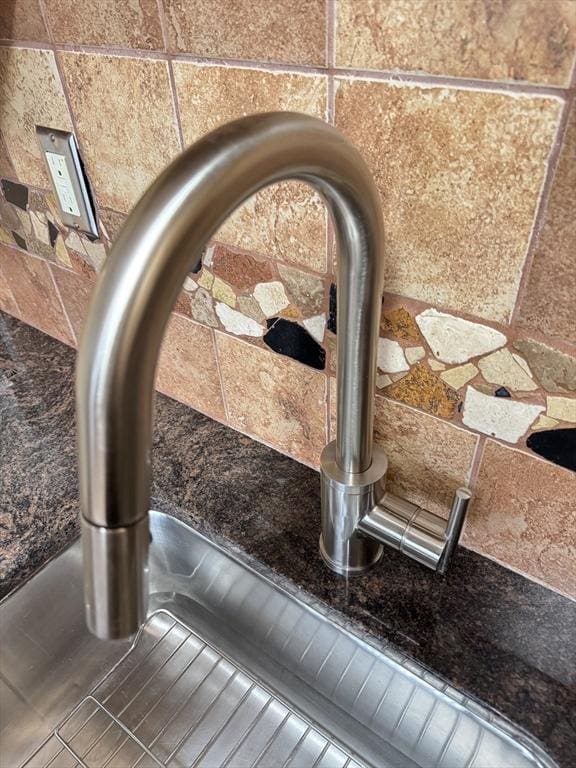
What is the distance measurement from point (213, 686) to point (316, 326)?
0.38 meters

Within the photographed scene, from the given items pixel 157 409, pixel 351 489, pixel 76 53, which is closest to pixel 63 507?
pixel 157 409

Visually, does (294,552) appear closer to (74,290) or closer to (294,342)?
(294,342)

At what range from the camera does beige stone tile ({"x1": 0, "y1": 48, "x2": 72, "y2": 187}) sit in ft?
1.91

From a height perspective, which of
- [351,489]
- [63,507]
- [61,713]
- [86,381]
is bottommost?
[61,713]

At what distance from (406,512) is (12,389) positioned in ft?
1.86

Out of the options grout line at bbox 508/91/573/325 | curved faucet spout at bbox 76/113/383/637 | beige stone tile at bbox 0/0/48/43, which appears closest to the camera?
curved faucet spout at bbox 76/113/383/637

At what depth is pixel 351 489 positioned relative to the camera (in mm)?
500

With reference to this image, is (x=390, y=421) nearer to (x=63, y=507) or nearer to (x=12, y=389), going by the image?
(x=63, y=507)

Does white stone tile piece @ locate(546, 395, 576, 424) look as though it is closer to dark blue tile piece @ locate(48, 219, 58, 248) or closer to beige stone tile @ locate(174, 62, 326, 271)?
beige stone tile @ locate(174, 62, 326, 271)

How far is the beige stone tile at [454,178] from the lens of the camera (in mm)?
364

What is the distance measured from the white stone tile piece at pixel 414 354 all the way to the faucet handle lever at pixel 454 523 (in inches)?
4.4

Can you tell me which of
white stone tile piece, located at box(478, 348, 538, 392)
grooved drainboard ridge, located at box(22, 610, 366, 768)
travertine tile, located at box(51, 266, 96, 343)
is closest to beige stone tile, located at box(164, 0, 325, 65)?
white stone tile piece, located at box(478, 348, 538, 392)

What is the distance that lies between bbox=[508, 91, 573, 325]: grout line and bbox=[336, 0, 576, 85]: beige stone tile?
0.08 feet

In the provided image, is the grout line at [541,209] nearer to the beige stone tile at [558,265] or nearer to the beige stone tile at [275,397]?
the beige stone tile at [558,265]
